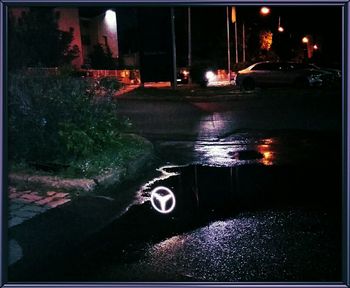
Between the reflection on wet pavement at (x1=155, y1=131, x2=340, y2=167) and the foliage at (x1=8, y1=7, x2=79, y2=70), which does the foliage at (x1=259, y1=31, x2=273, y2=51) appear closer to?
the foliage at (x1=8, y1=7, x2=79, y2=70)

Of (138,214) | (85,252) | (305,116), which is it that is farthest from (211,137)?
(85,252)

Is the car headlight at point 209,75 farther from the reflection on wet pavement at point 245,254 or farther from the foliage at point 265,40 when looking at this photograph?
the reflection on wet pavement at point 245,254

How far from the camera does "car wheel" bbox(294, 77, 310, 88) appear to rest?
22.8 m

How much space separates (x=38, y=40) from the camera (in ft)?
55.2

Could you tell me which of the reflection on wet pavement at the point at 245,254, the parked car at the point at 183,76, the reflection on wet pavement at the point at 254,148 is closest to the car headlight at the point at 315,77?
the parked car at the point at 183,76

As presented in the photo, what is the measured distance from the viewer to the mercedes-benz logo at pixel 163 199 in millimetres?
6414

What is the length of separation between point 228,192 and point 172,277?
2801mm

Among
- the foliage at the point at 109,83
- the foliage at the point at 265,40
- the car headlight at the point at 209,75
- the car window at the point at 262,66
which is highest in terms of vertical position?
the foliage at the point at 265,40

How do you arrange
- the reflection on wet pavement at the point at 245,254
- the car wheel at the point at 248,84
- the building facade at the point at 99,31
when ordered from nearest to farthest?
1. the reflection on wet pavement at the point at 245,254
2. the car wheel at the point at 248,84
3. the building facade at the point at 99,31

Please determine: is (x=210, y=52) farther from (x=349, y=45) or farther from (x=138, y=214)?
(x=349, y=45)

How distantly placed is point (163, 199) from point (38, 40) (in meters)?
11.7

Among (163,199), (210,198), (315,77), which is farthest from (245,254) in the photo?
(315,77)

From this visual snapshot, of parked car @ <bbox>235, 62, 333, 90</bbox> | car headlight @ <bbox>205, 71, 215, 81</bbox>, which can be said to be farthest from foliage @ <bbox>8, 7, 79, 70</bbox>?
parked car @ <bbox>235, 62, 333, 90</bbox>

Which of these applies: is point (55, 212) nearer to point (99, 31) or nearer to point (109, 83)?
point (109, 83)
